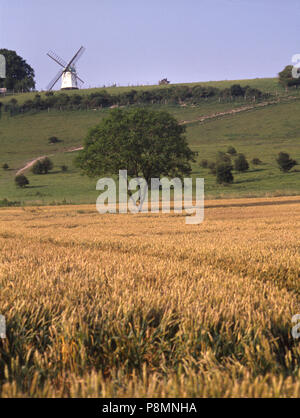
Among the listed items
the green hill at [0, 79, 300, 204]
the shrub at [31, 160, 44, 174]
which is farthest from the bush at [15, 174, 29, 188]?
the shrub at [31, 160, 44, 174]

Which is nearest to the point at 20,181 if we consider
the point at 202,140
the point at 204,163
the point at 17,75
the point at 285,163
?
the point at 204,163

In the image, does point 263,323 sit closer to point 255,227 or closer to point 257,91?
point 255,227

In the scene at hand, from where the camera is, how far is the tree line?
146750mm

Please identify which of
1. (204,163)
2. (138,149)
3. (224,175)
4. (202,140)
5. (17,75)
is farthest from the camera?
(17,75)

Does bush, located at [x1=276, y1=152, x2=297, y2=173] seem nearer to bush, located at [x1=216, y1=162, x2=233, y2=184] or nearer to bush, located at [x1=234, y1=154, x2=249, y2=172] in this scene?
bush, located at [x1=234, y1=154, x2=249, y2=172]

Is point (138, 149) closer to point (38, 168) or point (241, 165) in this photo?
point (241, 165)

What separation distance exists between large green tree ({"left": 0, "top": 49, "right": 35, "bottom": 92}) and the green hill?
69.8 feet

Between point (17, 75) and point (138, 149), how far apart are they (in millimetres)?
173027

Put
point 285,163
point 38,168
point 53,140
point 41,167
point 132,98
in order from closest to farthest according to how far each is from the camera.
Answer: point 285,163 → point 38,168 → point 41,167 → point 53,140 → point 132,98

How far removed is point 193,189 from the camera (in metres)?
64.2

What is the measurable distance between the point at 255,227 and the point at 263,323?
1645 centimetres

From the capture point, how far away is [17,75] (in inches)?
7554
